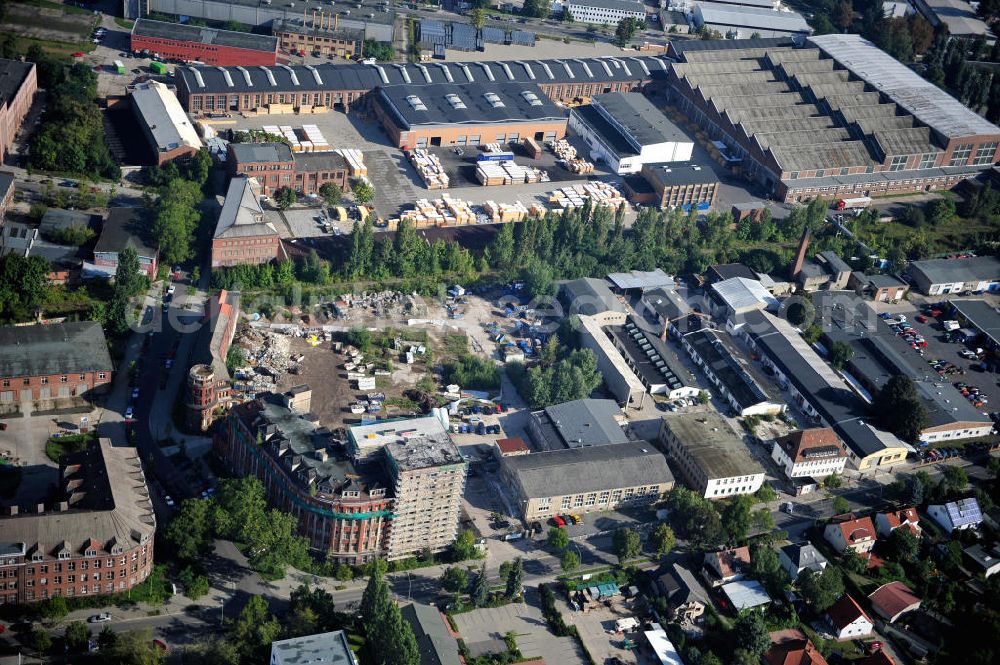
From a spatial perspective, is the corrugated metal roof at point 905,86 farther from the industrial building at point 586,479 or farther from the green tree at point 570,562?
the green tree at point 570,562

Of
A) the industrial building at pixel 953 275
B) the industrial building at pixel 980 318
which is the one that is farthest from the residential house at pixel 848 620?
the industrial building at pixel 953 275

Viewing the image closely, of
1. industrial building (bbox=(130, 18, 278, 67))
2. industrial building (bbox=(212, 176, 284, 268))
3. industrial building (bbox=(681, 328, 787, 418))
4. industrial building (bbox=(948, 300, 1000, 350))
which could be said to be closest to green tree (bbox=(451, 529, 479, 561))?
industrial building (bbox=(681, 328, 787, 418))

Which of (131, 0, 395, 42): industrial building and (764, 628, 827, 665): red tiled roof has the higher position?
(131, 0, 395, 42): industrial building

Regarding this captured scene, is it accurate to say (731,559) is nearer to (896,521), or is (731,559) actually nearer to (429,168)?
(896,521)

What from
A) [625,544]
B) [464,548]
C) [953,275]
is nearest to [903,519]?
[625,544]

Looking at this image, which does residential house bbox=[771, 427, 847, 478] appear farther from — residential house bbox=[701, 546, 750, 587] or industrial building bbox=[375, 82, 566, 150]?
industrial building bbox=[375, 82, 566, 150]

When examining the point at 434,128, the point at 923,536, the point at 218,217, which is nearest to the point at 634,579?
the point at 923,536
